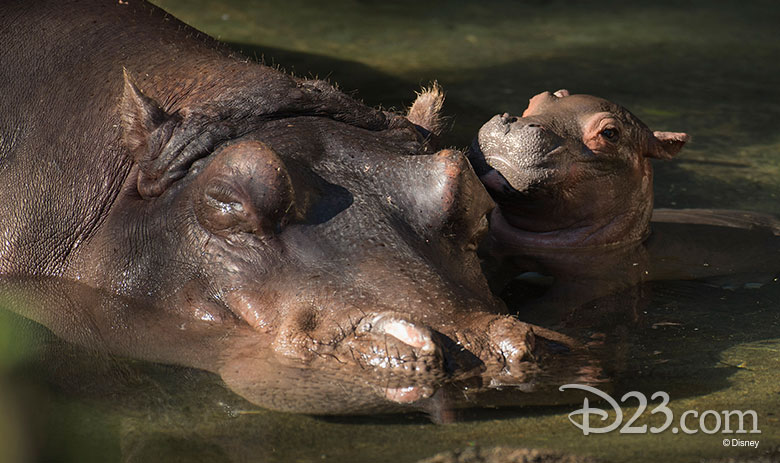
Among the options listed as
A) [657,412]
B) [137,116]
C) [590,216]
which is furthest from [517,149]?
[657,412]

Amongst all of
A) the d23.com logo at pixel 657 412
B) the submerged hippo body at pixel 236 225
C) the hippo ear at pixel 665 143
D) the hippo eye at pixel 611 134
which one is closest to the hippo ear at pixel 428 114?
the submerged hippo body at pixel 236 225

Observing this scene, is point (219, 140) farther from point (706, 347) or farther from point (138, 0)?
point (706, 347)

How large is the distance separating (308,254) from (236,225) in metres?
0.24

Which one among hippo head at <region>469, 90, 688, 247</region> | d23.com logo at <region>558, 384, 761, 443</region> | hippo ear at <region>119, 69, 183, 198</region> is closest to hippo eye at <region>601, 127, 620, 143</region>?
hippo head at <region>469, 90, 688, 247</region>

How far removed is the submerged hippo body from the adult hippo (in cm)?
78

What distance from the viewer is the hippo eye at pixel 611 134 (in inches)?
184

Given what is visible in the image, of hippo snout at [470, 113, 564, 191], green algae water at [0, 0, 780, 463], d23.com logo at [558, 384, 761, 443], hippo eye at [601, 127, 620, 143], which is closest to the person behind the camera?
green algae water at [0, 0, 780, 463]

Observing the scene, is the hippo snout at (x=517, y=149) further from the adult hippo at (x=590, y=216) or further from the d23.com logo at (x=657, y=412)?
the d23.com logo at (x=657, y=412)

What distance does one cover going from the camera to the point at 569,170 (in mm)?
4609

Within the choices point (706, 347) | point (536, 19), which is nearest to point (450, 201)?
point (706, 347)

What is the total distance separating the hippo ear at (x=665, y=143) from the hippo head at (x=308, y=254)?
5.06 ft

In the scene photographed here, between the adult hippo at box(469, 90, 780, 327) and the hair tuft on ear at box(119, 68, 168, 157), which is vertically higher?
the hair tuft on ear at box(119, 68, 168, 157)

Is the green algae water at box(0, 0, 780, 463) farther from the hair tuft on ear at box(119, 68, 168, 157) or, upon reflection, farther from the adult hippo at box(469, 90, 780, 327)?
the hair tuft on ear at box(119, 68, 168, 157)

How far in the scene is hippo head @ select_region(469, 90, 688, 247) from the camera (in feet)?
14.8
